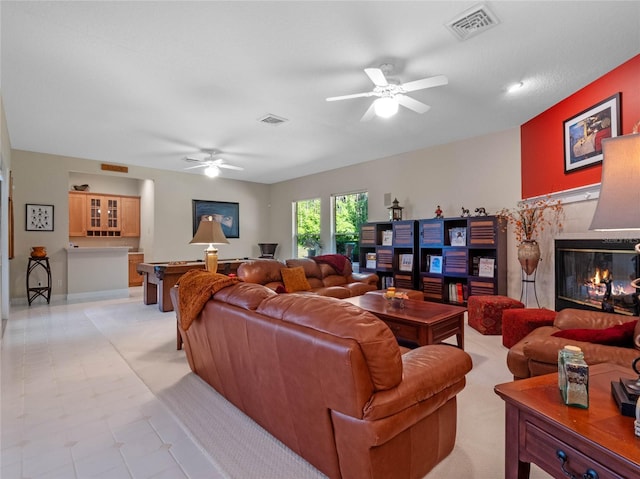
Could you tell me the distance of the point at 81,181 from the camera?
25.6 ft

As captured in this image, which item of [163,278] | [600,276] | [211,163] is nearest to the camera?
[600,276]

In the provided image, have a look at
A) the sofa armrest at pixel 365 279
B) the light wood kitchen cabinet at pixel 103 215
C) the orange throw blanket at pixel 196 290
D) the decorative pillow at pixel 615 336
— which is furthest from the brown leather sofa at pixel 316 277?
the light wood kitchen cabinet at pixel 103 215

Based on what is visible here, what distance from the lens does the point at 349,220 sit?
708cm

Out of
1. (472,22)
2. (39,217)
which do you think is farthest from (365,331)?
(39,217)

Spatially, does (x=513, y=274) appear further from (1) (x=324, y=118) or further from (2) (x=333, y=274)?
(1) (x=324, y=118)

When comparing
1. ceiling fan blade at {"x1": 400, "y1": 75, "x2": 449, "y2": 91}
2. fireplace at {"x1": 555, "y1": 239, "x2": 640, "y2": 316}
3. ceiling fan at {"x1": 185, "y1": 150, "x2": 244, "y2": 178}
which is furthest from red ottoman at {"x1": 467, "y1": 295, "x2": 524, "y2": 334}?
ceiling fan at {"x1": 185, "y1": 150, "x2": 244, "y2": 178}

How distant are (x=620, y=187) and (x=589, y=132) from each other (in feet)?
9.89

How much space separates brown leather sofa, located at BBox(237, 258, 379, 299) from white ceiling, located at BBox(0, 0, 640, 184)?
1970 millimetres

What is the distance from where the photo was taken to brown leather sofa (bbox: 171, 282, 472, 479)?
125 cm

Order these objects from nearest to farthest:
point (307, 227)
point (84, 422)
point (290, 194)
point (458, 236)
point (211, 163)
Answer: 1. point (84, 422)
2. point (458, 236)
3. point (211, 163)
4. point (307, 227)
5. point (290, 194)

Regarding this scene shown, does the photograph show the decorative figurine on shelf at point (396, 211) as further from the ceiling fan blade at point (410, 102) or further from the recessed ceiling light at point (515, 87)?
the ceiling fan blade at point (410, 102)

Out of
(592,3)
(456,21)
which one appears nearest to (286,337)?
(456,21)

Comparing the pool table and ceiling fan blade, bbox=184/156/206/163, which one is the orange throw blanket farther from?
ceiling fan blade, bbox=184/156/206/163

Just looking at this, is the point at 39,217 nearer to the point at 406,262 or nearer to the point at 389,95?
the point at 389,95
